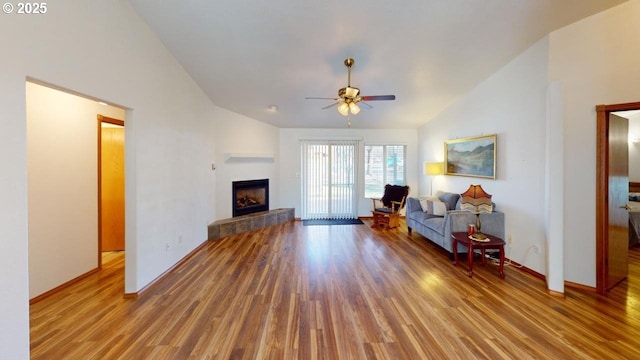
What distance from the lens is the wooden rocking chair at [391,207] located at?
18.3 feet

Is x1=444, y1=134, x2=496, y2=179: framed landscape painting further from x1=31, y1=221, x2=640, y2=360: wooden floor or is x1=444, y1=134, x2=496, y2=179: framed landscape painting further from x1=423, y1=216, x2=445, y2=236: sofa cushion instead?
x1=31, y1=221, x2=640, y2=360: wooden floor

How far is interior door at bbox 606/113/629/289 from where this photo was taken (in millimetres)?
2678

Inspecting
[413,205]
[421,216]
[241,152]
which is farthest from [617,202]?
[241,152]

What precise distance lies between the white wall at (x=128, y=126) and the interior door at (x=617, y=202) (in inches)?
209

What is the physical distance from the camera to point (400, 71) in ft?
11.9

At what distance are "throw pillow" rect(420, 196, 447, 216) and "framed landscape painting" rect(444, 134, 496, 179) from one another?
774mm

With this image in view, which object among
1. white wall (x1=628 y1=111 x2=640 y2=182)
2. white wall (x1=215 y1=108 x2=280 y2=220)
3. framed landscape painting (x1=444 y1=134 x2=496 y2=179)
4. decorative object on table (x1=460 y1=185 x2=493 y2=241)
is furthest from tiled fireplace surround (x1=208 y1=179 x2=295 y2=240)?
white wall (x1=628 y1=111 x2=640 y2=182)

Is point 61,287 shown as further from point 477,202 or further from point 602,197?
point 602,197

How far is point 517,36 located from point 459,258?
10.3 feet

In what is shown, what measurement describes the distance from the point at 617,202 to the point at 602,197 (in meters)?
0.44

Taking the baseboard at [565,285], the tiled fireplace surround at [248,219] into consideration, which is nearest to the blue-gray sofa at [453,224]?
the baseboard at [565,285]

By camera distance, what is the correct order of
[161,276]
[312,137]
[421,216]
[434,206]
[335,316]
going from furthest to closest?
[312,137] < [421,216] < [434,206] < [161,276] < [335,316]

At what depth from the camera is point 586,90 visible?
2701 mm

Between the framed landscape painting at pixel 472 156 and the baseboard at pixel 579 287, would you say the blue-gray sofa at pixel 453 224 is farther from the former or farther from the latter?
the baseboard at pixel 579 287
